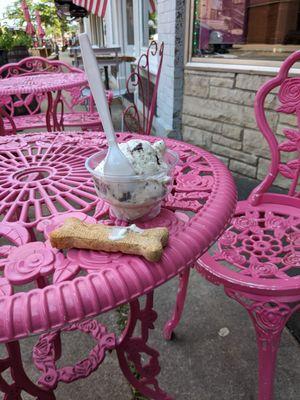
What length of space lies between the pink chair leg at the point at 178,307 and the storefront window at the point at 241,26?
6.30ft

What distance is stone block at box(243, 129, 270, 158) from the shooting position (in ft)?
8.23

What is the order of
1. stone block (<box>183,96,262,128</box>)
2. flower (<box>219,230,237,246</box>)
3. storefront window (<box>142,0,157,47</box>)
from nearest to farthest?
1. flower (<box>219,230,237,246</box>)
2. stone block (<box>183,96,262,128</box>)
3. storefront window (<box>142,0,157,47</box>)

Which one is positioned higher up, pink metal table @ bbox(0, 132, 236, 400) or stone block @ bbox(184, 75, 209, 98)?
stone block @ bbox(184, 75, 209, 98)

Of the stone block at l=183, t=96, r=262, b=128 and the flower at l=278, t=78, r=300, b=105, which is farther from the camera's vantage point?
the stone block at l=183, t=96, r=262, b=128

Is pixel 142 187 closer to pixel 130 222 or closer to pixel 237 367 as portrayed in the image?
pixel 130 222

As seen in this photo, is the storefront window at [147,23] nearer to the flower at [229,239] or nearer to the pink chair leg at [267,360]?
the flower at [229,239]

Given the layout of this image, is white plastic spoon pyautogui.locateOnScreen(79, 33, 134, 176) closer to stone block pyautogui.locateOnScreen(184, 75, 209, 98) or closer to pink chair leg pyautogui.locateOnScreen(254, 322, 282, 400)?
pink chair leg pyautogui.locateOnScreen(254, 322, 282, 400)

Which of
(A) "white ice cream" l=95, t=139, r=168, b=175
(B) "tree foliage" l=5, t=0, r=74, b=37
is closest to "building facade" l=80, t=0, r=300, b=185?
(A) "white ice cream" l=95, t=139, r=168, b=175

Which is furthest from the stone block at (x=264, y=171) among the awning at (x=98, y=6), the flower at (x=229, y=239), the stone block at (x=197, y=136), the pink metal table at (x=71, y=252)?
the awning at (x=98, y=6)

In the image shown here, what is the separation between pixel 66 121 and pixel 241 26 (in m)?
1.84

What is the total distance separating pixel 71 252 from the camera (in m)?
0.69

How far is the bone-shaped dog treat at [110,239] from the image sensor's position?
0.65m

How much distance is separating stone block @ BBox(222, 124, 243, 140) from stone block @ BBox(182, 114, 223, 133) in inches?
2.2

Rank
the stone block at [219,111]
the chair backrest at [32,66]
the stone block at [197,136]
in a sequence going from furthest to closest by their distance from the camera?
the chair backrest at [32,66] < the stone block at [197,136] < the stone block at [219,111]
